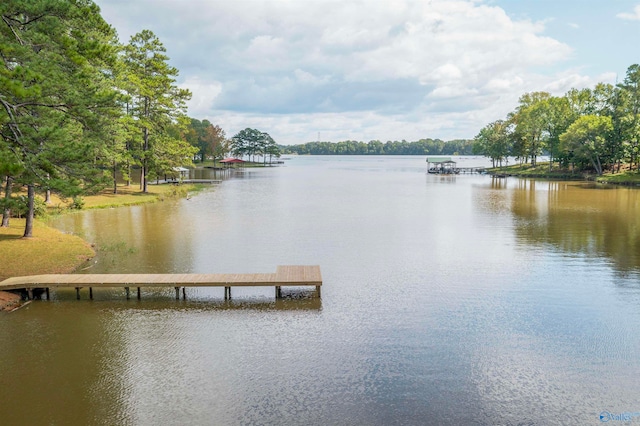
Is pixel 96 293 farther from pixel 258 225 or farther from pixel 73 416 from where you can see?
pixel 258 225

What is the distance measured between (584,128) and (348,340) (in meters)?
75.6

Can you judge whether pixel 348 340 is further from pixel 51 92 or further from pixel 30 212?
pixel 30 212

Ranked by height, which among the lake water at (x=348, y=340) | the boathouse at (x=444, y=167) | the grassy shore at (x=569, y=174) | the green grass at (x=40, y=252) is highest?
the boathouse at (x=444, y=167)

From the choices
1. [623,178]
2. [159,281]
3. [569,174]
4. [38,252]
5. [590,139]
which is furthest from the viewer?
[569,174]

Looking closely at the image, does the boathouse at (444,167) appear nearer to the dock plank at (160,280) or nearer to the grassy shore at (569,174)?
the grassy shore at (569,174)

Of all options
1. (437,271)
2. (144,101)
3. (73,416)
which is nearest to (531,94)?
(144,101)

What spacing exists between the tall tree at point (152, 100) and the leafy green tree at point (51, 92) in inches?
1111

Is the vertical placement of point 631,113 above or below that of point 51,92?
above

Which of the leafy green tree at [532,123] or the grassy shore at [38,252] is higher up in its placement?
the leafy green tree at [532,123]

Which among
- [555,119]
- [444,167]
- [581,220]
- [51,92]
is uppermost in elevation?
[555,119]

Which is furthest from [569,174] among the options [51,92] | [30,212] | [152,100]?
[51,92]

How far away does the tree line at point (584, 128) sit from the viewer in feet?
238

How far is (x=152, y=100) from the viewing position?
48.7 metres

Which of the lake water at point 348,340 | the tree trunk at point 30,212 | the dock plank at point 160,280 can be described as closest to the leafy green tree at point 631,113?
the lake water at point 348,340
